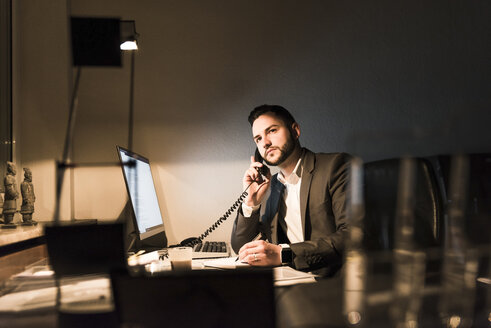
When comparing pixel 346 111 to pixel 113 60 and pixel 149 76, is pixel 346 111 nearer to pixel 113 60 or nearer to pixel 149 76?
pixel 149 76

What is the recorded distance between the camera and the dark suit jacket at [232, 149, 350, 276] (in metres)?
1.60

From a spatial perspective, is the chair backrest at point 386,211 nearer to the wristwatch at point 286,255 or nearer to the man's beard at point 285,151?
the wristwatch at point 286,255

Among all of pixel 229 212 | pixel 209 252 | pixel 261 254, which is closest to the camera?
pixel 261 254

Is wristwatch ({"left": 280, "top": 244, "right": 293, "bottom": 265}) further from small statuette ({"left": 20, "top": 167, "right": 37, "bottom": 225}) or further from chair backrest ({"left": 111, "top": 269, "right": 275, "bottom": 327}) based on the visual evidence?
small statuette ({"left": 20, "top": 167, "right": 37, "bottom": 225})

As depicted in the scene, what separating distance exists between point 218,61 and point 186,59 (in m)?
0.21

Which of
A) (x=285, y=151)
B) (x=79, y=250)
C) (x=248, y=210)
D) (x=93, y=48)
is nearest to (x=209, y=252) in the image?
(x=248, y=210)

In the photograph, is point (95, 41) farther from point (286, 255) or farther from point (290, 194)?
point (286, 255)

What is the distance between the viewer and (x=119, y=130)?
2.51 metres

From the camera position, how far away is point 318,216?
1.91 metres

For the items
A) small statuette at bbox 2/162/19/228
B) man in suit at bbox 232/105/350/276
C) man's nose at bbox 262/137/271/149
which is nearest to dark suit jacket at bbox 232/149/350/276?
man in suit at bbox 232/105/350/276

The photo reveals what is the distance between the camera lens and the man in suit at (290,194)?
6.25ft

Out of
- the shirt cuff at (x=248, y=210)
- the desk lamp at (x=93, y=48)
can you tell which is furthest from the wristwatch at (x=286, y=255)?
the desk lamp at (x=93, y=48)

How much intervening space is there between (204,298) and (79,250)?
51cm

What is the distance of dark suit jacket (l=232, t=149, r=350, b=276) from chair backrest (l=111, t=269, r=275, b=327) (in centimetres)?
98
